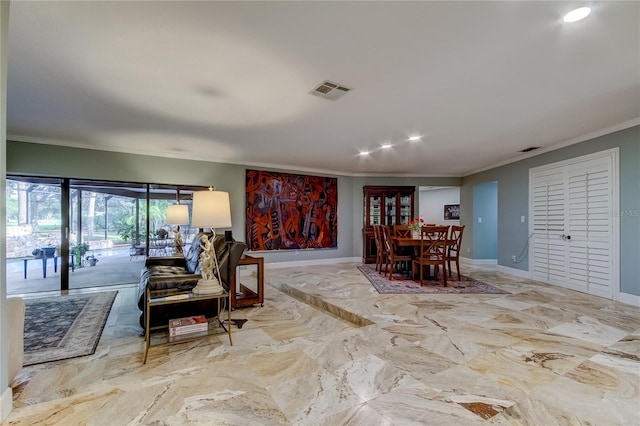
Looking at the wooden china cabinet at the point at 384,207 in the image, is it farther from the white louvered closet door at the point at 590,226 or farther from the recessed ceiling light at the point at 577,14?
the recessed ceiling light at the point at 577,14

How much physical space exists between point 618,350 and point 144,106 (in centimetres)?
505

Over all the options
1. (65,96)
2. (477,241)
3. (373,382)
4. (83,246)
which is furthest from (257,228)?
(477,241)

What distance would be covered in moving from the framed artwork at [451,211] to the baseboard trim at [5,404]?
963 cm

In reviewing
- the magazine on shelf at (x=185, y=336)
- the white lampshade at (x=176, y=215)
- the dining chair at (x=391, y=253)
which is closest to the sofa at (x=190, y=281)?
the magazine on shelf at (x=185, y=336)

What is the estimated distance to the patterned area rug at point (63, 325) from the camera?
243 cm

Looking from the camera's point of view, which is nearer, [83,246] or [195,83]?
[195,83]

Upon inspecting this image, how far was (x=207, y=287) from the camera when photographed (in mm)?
2646

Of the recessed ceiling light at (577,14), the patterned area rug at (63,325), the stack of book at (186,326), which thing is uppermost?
the recessed ceiling light at (577,14)

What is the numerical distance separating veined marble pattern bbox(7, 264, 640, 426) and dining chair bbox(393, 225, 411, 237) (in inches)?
87.7

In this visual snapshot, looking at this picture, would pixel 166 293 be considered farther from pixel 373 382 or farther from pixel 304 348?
pixel 373 382

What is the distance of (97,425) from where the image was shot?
1552 mm

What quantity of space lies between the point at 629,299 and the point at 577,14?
3896mm

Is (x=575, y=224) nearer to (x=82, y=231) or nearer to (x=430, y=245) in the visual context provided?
(x=430, y=245)

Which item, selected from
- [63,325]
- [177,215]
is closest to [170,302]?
[63,325]
